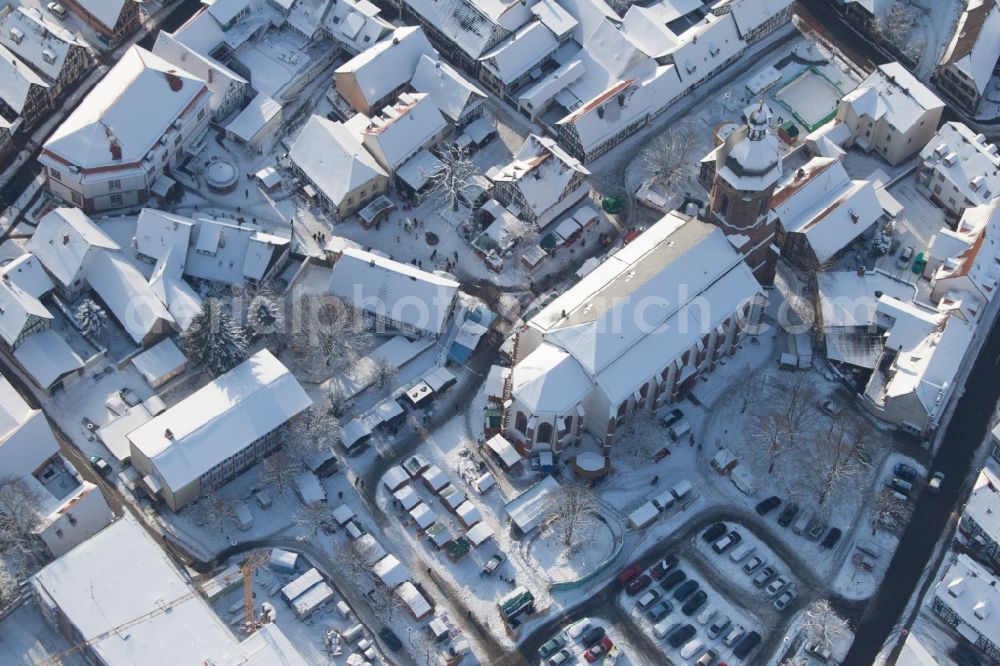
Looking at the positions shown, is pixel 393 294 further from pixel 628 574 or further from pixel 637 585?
pixel 637 585

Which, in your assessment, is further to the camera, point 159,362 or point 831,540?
point 159,362

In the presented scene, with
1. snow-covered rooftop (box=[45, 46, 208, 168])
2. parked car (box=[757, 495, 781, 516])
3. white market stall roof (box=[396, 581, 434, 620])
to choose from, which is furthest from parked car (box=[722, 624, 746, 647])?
snow-covered rooftop (box=[45, 46, 208, 168])

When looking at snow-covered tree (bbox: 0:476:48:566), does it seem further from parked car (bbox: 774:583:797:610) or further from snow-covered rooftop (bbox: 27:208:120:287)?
parked car (bbox: 774:583:797:610)

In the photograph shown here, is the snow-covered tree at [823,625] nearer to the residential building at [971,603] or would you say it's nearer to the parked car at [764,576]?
the parked car at [764,576]

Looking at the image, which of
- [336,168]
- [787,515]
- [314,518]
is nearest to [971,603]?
[787,515]

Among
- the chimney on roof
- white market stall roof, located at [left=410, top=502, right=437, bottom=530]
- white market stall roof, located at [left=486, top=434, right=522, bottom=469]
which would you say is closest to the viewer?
white market stall roof, located at [left=410, top=502, right=437, bottom=530]
